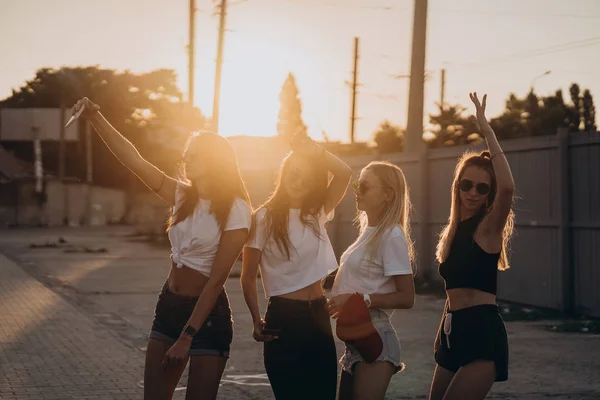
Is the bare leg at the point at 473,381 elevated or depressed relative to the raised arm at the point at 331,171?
depressed

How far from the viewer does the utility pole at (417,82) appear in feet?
65.3

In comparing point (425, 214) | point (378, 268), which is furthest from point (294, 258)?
point (425, 214)

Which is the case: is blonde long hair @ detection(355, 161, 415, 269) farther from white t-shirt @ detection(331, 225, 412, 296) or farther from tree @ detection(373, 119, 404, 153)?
tree @ detection(373, 119, 404, 153)

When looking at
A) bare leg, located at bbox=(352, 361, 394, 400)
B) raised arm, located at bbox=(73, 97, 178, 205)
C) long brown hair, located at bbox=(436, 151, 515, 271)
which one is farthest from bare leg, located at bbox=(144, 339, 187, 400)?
long brown hair, located at bbox=(436, 151, 515, 271)

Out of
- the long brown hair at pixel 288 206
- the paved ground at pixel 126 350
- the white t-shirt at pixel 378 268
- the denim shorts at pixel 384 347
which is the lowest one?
the paved ground at pixel 126 350

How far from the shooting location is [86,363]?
31.0 ft

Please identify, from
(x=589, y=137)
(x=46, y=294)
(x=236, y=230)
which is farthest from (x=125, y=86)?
(x=236, y=230)

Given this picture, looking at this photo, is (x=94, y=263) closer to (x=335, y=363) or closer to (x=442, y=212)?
(x=442, y=212)

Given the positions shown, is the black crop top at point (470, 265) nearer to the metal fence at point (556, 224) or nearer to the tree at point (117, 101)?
the metal fence at point (556, 224)

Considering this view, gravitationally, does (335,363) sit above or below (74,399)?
above

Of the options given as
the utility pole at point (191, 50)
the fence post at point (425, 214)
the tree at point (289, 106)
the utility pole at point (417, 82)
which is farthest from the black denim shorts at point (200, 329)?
the tree at point (289, 106)

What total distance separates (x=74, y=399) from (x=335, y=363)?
3.78 metres

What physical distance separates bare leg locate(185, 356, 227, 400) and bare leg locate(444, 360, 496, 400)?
1048 mm

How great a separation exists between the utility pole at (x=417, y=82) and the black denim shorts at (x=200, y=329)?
15.4 metres
